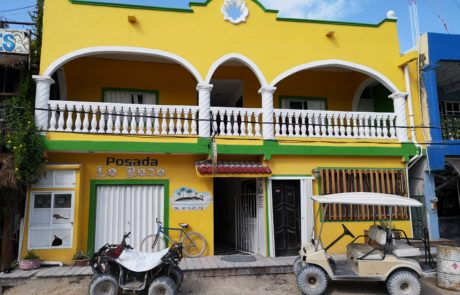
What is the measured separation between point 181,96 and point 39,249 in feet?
18.6

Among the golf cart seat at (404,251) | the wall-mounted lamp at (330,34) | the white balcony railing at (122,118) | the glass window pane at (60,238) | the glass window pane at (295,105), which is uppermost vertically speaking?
the wall-mounted lamp at (330,34)

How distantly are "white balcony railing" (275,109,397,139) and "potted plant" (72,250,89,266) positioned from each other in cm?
Result: 564

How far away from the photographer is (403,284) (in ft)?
23.7

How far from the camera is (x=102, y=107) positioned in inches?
375

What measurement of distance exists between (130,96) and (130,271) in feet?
19.8

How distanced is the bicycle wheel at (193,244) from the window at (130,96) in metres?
4.23

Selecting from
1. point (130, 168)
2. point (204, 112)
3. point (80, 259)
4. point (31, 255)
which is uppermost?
point (204, 112)

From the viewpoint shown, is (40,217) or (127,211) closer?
(40,217)

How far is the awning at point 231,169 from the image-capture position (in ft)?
31.3

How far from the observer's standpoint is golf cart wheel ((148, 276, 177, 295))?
22.3 ft

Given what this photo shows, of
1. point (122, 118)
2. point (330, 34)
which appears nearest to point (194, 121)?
point (122, 118)

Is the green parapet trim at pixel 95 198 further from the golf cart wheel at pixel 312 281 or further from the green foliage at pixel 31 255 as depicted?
the golf cart wheel at pixel 312 281

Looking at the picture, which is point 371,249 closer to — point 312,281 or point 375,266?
point 375,266

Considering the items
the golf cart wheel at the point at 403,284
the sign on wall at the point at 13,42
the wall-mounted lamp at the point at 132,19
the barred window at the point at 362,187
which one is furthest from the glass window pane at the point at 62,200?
the golf cart wheel at the point at 403,284
